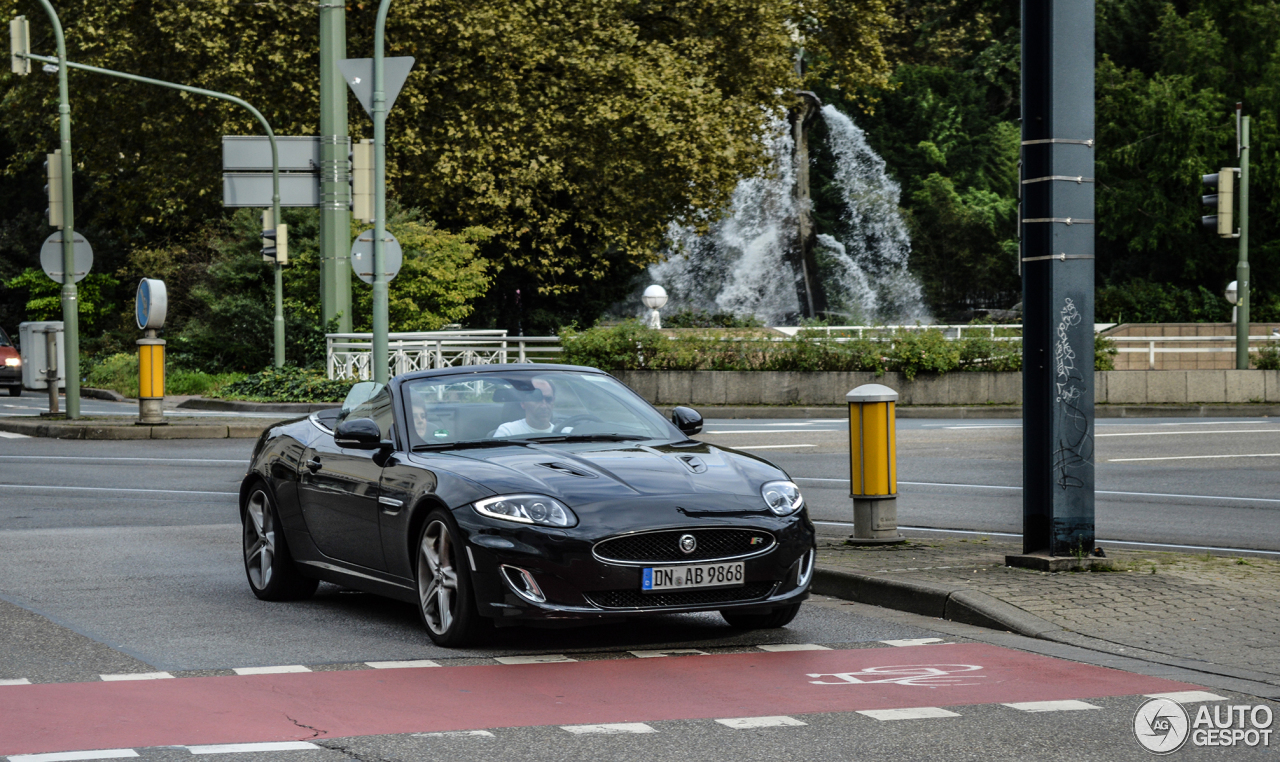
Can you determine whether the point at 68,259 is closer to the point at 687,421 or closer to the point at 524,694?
the point at 687,421

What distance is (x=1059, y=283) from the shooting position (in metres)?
9.25

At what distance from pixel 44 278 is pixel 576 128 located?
822 inches

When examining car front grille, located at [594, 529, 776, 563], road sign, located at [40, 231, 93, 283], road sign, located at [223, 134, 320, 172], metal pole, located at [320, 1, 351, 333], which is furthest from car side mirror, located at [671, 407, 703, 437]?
metal pole, located at [320, 1, 351, 333]

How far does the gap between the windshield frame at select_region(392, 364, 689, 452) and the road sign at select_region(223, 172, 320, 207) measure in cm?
1427

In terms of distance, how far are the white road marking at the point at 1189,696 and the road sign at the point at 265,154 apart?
1757 cm

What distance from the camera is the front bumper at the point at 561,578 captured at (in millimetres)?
7215

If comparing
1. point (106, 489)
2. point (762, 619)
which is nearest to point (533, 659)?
point (762, 619)

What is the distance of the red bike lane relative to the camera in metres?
5.96

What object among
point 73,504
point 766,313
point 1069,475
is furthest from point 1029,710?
point 766,313

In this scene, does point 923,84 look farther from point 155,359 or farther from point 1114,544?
point 1114,544

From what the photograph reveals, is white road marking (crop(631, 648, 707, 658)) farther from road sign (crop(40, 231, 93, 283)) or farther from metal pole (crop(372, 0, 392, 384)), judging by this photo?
road sign (crop(40, 231, 93, 283))

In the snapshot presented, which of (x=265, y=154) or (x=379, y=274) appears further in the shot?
(x=265, y=154)

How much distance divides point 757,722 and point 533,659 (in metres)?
1.62

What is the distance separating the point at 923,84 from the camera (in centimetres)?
6281
